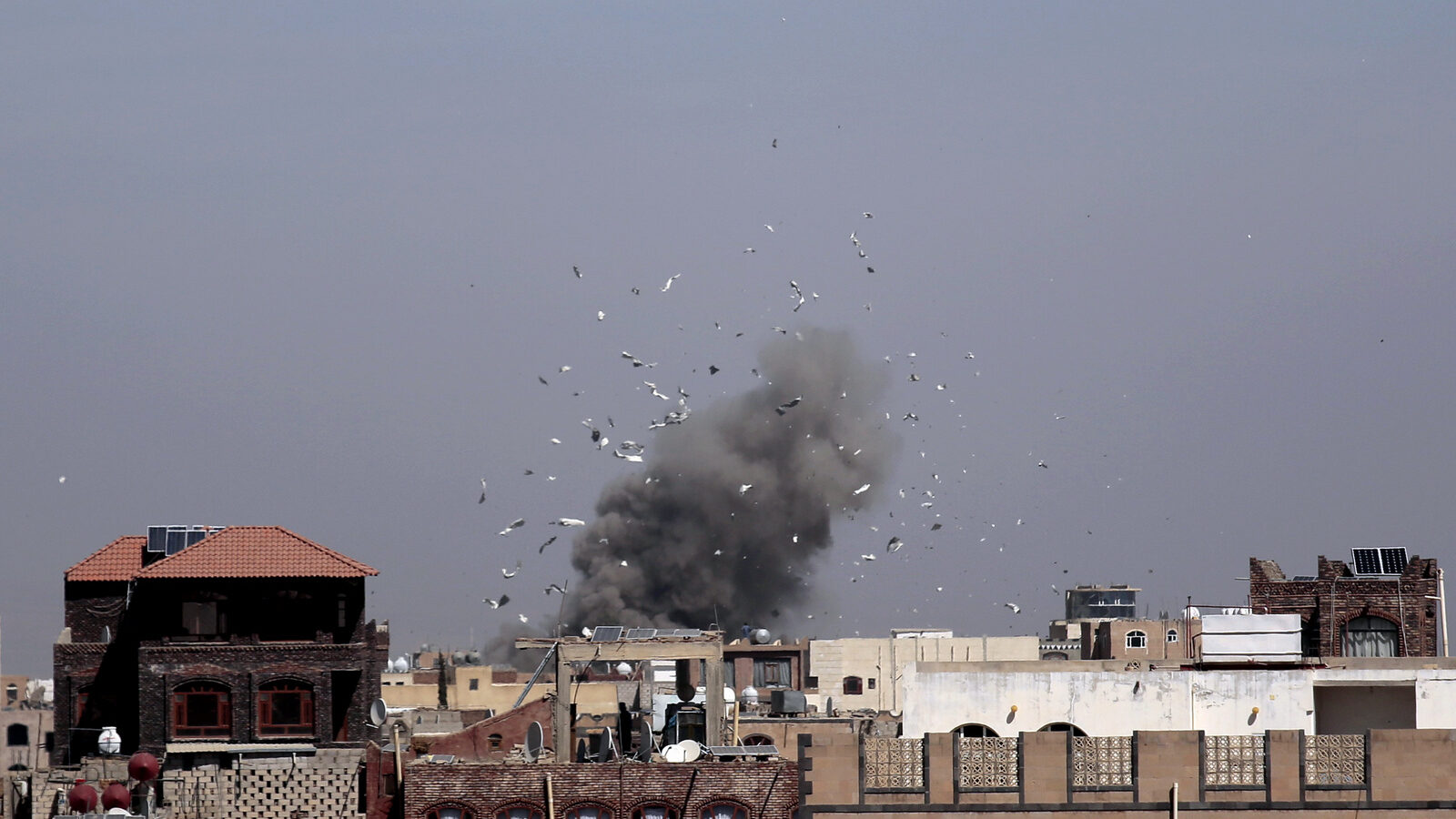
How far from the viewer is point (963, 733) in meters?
45.2

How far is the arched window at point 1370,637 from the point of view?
70812mm

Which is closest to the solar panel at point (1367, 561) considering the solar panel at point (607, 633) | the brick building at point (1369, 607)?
the brick building at point (1369, 607)

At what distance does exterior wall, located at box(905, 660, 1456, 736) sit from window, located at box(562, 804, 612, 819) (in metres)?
9.52

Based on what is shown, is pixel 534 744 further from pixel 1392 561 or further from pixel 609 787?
pixel 1392 561

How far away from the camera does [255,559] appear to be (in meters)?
64.8

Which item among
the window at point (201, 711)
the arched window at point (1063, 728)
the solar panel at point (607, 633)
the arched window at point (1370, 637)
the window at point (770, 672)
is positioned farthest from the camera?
the window at point (770, 672)

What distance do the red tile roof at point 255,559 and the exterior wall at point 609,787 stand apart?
14.0 meters

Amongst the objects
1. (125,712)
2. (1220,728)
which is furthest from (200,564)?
(1220,728)

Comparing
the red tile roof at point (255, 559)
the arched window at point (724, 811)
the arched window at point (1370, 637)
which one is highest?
the red tile roof at point (255, 559)

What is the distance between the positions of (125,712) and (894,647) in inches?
1877

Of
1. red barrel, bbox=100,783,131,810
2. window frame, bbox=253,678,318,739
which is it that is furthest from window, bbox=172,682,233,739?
red barrel, bbox=100,783,131,810

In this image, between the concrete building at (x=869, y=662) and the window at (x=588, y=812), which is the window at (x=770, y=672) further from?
the window at (x=588, y=812)

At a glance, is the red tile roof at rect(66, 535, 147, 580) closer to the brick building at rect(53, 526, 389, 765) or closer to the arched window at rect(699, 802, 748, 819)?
the brick building at rect(53, 526, 389, 765)

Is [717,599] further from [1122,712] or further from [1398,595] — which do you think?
[1122,712]
